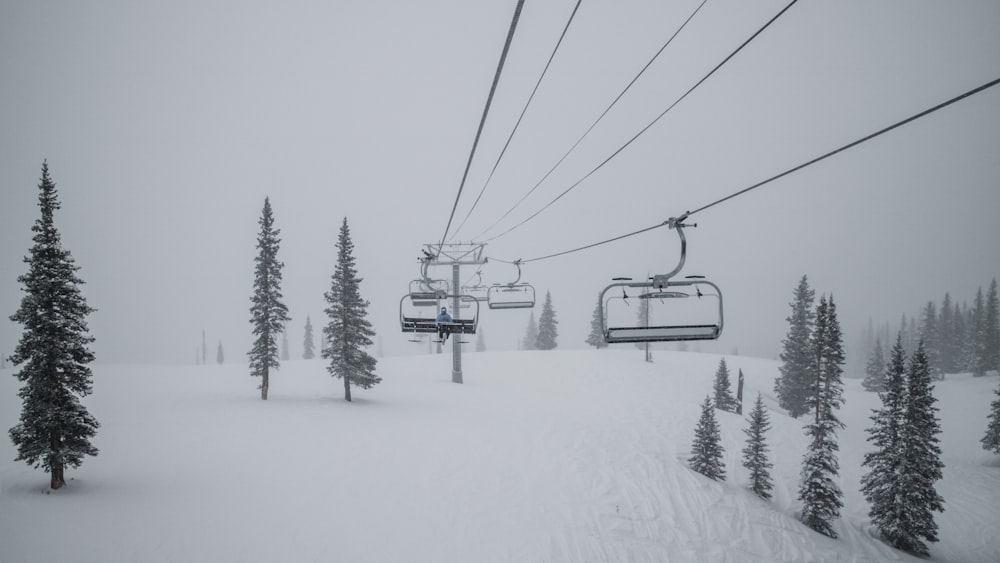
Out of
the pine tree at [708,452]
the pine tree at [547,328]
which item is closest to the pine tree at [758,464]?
the pine tree at [708,452]

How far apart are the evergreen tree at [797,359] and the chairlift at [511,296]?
35344 millimetres

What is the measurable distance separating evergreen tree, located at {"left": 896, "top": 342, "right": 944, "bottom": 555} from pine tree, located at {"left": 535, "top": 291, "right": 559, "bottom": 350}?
150ft

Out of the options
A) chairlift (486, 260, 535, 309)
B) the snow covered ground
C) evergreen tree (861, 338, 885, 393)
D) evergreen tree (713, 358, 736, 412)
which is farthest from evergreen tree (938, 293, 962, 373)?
chairlift (486, 260, 535, 309)

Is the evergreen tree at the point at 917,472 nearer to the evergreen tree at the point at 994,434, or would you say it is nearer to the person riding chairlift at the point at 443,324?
the evergreen tree at the point at 994,434

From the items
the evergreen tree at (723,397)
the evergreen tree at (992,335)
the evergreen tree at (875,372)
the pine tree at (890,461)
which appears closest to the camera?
the pine tree at (890,461)

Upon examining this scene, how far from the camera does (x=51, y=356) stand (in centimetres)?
1277

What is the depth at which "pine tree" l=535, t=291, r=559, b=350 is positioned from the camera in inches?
2539

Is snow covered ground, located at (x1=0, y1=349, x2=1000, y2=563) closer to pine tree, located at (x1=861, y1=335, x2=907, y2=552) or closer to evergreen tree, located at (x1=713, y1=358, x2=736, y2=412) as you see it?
pine tree, located at (x1=861, y1=335, x2=907, y2=552)

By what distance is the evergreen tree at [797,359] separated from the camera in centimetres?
3809

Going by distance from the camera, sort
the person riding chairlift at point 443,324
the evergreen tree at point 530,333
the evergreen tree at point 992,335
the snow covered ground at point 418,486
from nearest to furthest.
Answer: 1. the snow covered ground at point 418,486
2. the person riding chairlift at point 443,324
3. the evergreen tree at point 992,335
4. the evergreen tree at point 530,333

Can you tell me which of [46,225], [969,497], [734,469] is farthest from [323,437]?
[969,497]

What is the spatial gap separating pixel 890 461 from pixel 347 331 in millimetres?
31047

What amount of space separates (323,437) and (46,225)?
43.0 feet

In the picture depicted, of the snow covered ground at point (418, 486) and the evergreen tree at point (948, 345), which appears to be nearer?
the snow covered ground at point (418, 486)
